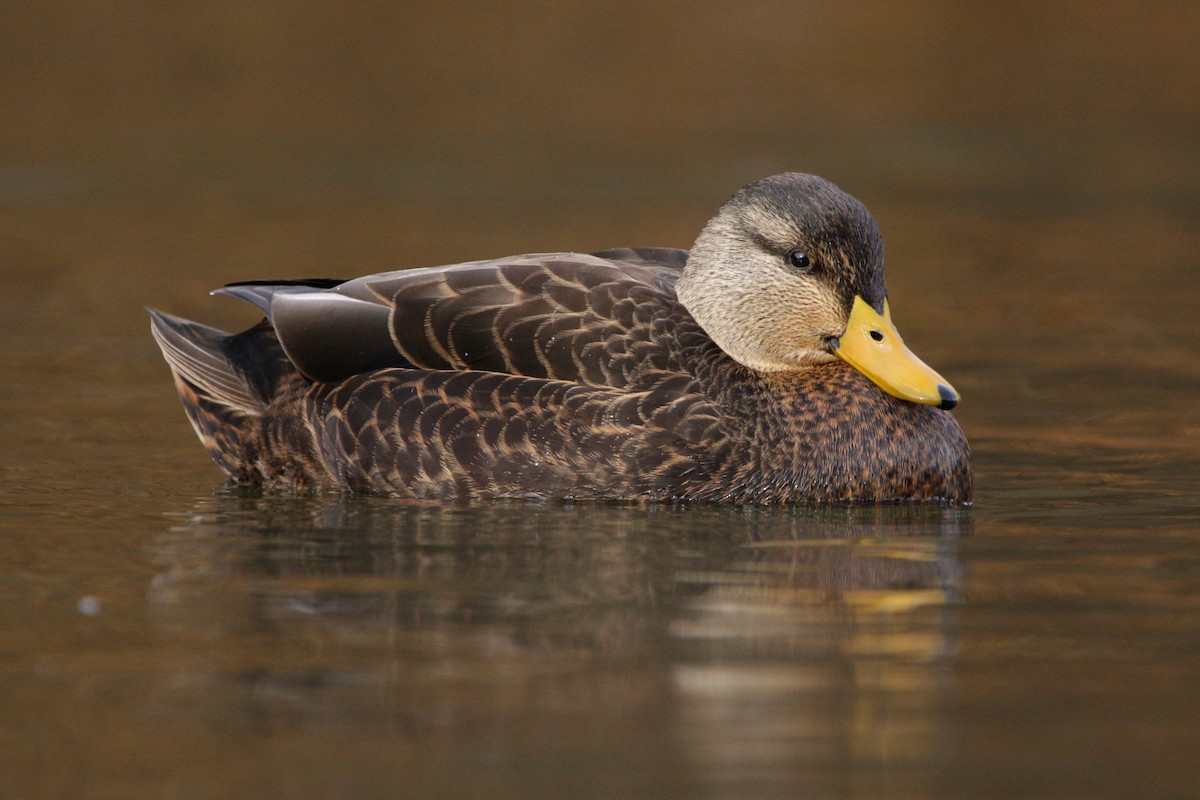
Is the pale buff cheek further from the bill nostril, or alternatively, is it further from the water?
the water

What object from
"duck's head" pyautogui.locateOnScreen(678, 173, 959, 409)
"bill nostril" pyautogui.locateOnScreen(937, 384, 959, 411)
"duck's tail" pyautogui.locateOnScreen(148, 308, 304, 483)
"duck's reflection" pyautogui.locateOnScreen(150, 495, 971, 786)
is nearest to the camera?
"duck's reflection" pyautogui.locateOnScreen(150, 495, 971, 786)

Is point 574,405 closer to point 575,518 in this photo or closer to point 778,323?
point 575,518

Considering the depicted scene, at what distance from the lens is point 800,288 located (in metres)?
7.99

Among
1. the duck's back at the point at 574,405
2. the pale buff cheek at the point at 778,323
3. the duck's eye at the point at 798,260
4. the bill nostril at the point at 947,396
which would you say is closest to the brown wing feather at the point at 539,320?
the duck's back at the point at 574,405

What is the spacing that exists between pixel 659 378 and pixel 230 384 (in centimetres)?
209

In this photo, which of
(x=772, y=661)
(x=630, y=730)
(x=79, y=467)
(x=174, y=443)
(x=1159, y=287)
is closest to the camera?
(x=630, y=730)

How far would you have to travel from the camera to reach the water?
4988 millimetres

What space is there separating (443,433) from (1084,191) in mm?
10431

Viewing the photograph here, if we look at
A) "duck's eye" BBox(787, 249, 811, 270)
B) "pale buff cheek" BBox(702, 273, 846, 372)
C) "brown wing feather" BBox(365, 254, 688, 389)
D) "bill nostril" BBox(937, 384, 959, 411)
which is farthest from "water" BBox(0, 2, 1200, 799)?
"duck's eye" BBox(787, 249, 811, 270)

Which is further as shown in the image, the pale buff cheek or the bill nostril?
Result: the pale buff cheek

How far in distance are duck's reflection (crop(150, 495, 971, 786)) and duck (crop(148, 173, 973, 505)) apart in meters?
0.17

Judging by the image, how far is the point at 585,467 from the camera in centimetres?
784

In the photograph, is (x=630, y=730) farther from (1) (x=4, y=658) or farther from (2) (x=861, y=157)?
(2) (x=861, y=157)

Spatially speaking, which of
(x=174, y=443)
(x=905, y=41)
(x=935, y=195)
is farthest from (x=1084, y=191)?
(x=174, y=443)
